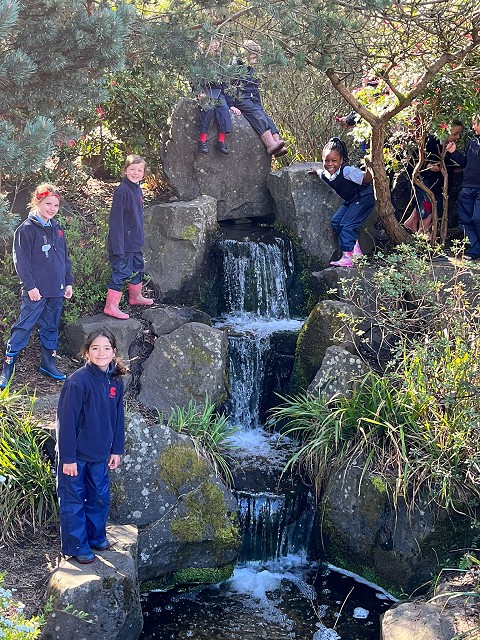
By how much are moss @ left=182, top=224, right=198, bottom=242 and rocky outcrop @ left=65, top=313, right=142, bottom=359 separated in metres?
1.27

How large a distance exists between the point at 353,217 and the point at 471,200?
3.81 ft

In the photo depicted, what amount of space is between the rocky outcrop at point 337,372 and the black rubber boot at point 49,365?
2.08 metres

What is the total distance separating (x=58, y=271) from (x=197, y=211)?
7.35 ft

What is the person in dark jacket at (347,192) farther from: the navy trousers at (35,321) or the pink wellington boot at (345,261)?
the navy trousers at (35,321)

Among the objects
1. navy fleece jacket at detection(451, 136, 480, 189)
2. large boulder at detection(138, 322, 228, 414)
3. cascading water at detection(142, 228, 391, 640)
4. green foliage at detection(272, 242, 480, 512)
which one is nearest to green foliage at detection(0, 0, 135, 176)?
large boulder at detection(138, 322, 228, 414)

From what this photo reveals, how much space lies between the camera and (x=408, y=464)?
6.10 m

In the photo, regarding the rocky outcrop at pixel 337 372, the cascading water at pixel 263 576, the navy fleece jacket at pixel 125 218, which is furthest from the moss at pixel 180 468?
the navy fleece jacket at pixel 125 218

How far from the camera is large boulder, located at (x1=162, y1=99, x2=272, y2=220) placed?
938 centimetres

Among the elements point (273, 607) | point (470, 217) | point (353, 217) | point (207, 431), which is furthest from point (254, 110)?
point (273, 607)

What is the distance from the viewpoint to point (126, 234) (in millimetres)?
7621

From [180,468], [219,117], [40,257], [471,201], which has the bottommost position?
[180,468]

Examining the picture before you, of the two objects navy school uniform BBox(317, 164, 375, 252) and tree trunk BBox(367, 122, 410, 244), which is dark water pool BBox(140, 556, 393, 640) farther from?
tree trunk BBox(367, 122, 410, 244)

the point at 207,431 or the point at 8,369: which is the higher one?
the point at 8,369

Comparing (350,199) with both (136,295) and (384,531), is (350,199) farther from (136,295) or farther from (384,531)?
(384,531)
